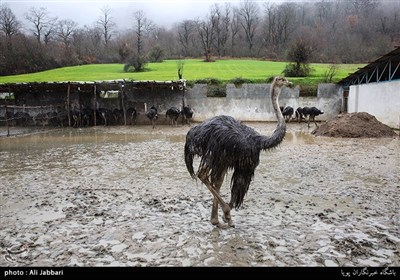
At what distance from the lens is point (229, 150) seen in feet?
13.8

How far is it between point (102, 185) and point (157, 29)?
81.3 metres

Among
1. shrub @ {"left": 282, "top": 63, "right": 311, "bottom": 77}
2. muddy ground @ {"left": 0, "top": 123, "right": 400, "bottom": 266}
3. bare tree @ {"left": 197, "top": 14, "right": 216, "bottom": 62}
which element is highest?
bare tree @ {"left": 197, "top": 14, "right": 216, "bottom": 62}

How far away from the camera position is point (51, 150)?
11.6 metres

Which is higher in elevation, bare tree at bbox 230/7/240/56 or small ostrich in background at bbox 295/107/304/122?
bare tree at bbox 230/7/240/56

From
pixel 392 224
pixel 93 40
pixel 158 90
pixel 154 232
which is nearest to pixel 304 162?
pixel 392 224

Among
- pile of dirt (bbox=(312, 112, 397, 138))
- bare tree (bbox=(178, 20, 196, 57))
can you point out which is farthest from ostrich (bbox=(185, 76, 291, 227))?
bare tree (bbox=(178, 20, 196, 57))

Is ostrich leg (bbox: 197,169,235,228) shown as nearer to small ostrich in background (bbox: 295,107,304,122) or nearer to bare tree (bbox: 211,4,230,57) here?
small ostrich in background (bbox: 295,107,304,122)

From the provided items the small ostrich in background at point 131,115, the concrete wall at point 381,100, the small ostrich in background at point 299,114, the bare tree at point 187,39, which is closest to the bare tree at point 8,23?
the bare tree at point 187,39

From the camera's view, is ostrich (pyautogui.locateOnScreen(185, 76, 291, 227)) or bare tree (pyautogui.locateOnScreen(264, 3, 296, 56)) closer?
ostrich (pyautogui.locateOnScreen(185, 76, 291, 227))

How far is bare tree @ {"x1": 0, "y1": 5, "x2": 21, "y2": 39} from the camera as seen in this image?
54344mm

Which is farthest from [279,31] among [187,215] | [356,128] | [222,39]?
[187,215]

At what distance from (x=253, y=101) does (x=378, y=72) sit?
7.48m

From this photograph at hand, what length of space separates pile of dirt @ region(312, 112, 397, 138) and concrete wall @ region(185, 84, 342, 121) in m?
7.43

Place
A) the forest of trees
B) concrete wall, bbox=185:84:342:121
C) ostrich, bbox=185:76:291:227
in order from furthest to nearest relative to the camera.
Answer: the forest of trees < concrete wall, bbox=185:84:342:121 < ostrich, bbox=185:76:291:227
